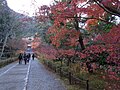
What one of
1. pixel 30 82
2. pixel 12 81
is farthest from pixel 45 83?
pixel 12 81

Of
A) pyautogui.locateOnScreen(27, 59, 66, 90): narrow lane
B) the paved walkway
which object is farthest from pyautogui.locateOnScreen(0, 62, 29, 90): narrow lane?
pyautogui.locateOnScreen(27, 59, 66, 90): narrow lane

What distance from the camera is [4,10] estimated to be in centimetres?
4572

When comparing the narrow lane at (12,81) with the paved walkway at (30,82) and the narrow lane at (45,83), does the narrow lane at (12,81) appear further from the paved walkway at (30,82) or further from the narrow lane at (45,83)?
the narrow lane at (45,83)

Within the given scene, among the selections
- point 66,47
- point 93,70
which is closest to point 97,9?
point 93,70

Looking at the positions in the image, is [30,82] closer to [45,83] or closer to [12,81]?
[45,83]

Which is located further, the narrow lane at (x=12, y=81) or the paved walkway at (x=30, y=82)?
the narrow lane at (x=12, y=81)

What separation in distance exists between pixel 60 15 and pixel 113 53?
151 inches

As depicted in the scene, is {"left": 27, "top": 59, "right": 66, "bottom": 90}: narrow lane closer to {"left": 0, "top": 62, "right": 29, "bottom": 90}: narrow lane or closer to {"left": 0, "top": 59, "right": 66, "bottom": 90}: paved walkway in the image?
{"left": 0, "top": 59, "right": 66, "bottom": 90}: paved walkway

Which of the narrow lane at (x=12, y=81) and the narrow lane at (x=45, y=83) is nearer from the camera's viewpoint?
the narrow lane at (x=45, y=83)

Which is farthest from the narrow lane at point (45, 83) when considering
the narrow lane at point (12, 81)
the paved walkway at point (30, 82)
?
the narrow lane at point (12, 81)

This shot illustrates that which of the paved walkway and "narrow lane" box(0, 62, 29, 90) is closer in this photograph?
the paved walkway

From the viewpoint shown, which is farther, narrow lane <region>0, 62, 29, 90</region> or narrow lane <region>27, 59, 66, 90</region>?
narrow lane <region>0, 62, 29, 90</region>

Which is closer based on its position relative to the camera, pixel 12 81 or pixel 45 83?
pixel 45 83

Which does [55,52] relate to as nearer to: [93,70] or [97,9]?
[93,70]
